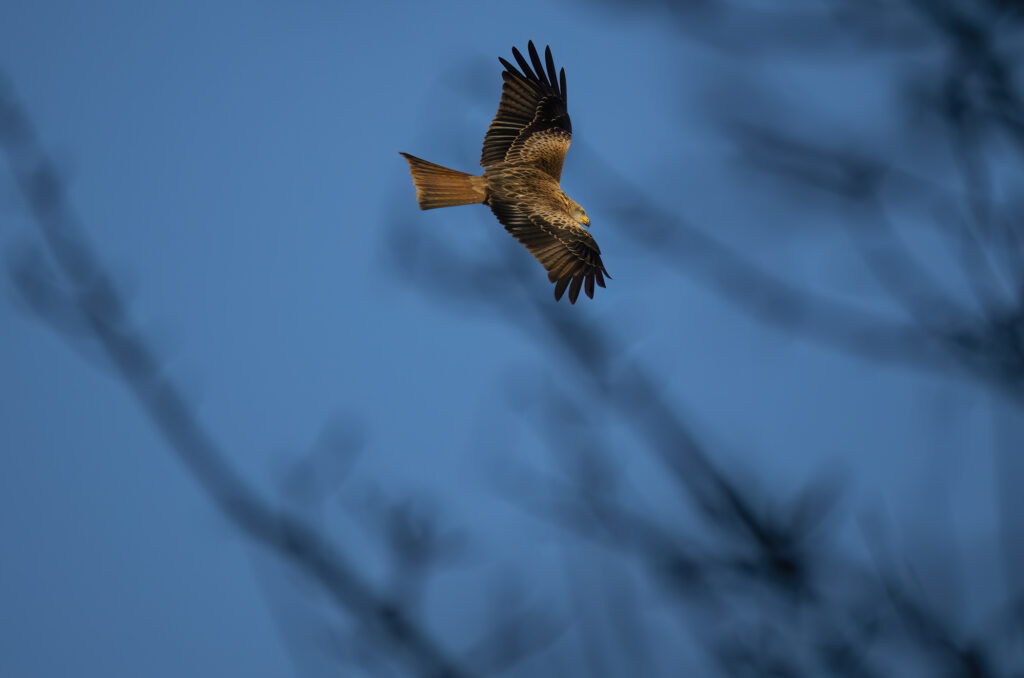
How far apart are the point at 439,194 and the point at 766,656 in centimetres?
608

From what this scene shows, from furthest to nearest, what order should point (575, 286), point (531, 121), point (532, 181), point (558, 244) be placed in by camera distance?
point (531, 121) < point (532, 181) < point (558, 244) < point (575, 286)

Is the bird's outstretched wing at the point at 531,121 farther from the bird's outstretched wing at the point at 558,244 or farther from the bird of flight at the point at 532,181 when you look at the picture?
the bird's outstretched wing at the point at 558,244

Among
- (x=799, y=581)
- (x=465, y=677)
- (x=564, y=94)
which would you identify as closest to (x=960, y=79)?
(x=799, y=581)

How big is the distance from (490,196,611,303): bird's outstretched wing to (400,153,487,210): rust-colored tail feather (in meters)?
0.31

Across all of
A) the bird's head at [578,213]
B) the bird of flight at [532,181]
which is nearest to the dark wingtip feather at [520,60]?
the bird of flight at [532,181]

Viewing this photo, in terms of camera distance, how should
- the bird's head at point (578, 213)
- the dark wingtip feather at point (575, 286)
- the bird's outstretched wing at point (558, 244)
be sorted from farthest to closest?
the bird's head at point (578, 213)
the bird's outstretched wing at point (558, 244)
the dark wingtip feather at point (575, 286)

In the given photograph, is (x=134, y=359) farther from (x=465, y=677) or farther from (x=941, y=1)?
(x=941, y=1)

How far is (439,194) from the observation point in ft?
26.8

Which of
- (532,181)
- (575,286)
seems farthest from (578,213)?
(575,286)

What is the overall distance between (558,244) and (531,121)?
214 cm

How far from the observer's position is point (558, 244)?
26.9 feet

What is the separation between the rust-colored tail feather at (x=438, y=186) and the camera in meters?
8.10

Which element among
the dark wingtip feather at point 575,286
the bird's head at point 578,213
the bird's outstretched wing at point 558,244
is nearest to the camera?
the dark wingtip feather at point 575,286

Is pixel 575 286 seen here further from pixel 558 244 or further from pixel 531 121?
pixel 531 121
